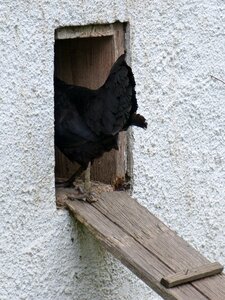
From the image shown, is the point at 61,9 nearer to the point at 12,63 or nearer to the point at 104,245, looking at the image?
the point at 12,63

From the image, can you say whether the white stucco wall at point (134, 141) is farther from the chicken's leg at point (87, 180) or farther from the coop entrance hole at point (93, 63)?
the chicken's leg at point (87, 180)

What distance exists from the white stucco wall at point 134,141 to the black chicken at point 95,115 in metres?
0.18

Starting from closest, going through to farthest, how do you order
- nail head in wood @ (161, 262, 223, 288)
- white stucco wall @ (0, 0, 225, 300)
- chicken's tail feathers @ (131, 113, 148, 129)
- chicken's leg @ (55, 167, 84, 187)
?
nail head in wood @ (161, 262, 223, 288) < white stucco wall @ (0, 0, 225, 300) < chicken's tail feathers @ (131, 113, 148, 129) < chicken's leg @ (55, 167, 84, 187)

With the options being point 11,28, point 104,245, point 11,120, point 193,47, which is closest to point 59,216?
point 104,245

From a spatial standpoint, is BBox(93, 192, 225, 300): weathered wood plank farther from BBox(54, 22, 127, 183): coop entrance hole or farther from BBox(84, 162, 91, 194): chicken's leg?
BBox(54, 22, 127, 183): coop entrance hole

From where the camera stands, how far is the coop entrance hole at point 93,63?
154 inches

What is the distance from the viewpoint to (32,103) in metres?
3.56

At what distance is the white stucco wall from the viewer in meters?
3.52

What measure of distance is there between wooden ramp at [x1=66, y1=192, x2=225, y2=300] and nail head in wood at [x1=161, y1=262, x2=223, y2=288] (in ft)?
0.06

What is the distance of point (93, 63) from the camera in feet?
13.3

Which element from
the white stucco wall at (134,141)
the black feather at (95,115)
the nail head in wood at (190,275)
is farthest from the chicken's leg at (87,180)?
the nail head in wood at (190,275)

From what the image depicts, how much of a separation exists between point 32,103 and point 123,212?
0.62 m

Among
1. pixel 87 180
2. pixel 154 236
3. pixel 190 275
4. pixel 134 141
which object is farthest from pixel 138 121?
pixel 190 275

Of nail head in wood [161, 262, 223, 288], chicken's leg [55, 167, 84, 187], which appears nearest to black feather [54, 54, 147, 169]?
chicken's leg [55, 167, 84, 187]
